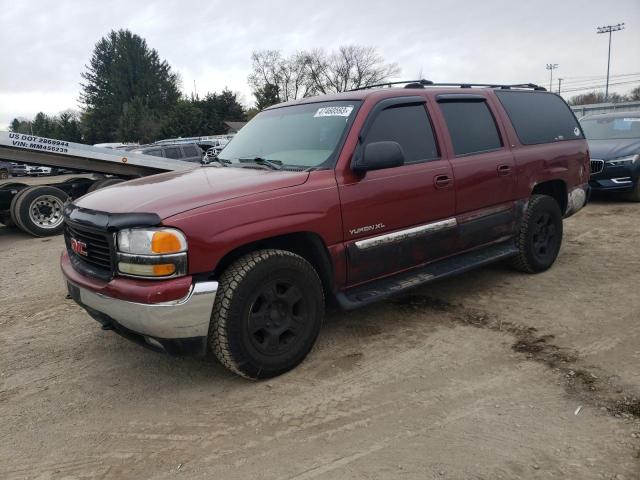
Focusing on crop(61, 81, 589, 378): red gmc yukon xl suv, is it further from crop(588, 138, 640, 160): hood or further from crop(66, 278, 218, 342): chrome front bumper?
crop(588, 138, 640, 160): hood

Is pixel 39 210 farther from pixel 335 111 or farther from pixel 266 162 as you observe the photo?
pixel 335 111

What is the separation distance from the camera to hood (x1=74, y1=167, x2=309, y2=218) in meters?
3.04

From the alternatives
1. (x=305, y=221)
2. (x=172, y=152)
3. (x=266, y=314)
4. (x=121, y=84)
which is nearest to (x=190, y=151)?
(x=172, y=152)

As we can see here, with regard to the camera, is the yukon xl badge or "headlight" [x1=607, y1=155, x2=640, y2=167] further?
"headlight" [x1=607, y1=155, x2=640, y2=167]

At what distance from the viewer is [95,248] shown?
3.24 m

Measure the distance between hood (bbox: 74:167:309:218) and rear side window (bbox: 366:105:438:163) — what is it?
0.83 meters

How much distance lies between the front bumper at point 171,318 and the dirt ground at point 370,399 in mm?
422

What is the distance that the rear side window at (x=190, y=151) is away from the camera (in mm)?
15953

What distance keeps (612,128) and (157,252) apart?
1046cm

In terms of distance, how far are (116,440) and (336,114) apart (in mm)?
2684

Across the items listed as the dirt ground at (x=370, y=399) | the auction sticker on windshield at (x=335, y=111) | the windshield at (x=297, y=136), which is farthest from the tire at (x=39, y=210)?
the auction sticker on windshield at (x=335, y=111)

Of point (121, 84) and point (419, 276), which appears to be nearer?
point (419, 276)

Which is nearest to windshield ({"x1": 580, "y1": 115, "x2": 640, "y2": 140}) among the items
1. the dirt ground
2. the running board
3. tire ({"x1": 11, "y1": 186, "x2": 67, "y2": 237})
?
the dirt ground

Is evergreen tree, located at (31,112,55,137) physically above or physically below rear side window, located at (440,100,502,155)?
above
